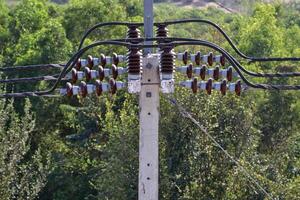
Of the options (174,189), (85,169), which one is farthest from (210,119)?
(85,169)

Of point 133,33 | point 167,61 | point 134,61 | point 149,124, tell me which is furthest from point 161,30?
point 149,124

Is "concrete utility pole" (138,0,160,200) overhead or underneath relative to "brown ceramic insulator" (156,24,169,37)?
underneath

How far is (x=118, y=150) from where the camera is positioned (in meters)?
13.5

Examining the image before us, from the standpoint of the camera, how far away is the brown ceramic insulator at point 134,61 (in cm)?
618

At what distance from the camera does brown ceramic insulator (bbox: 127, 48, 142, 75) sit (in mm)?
6184

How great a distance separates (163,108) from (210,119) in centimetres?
94

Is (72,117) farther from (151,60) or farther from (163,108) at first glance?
(151,60)

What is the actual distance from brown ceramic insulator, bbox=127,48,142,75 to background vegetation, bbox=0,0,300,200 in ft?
21.0

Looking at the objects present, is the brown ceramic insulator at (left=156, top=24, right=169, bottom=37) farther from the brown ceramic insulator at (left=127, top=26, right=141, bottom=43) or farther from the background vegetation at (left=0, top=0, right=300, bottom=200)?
the background vegetation at (left=0, top=0, right=300, bottom=200)

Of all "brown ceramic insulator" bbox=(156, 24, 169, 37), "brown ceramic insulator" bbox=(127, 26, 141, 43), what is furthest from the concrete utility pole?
"brown ceramic insulator" bbox=(156, 24, 169, 37)

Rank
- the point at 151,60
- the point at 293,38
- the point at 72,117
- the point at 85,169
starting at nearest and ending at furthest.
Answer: the point at 151,60 → the point at 85,169 → the point at 72,117 → the point at 293,38

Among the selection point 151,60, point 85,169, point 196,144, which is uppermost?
point 151,60

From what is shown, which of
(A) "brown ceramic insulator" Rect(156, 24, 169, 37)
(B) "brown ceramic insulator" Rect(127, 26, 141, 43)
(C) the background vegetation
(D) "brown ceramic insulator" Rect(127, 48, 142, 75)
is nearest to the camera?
(D) "brown ceramic insulator" Rect(127, 48, 142, 75)

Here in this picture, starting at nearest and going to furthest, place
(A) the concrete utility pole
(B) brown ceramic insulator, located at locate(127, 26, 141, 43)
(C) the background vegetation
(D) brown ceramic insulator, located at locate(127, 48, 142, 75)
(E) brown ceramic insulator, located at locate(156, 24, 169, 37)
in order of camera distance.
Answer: (D) brown ceramic insulator, located at locate(127, 48, 142, 75) < (A) the concrete utility pole < (B) brown ceramic insulator, located at locate(127, 26, 141, 43) < (E) brown ceramic insulator, located at locate(156, 24, 169, 37) < (C) the background vegetation
